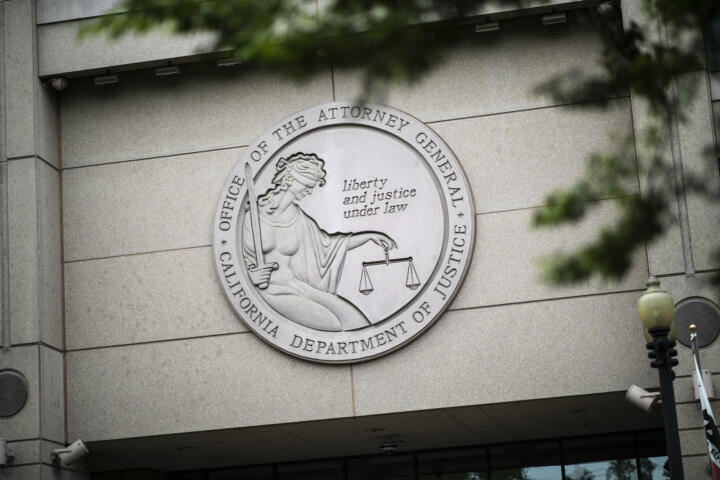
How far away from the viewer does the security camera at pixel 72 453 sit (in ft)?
56.1

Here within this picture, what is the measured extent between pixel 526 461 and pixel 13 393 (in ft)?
29.5

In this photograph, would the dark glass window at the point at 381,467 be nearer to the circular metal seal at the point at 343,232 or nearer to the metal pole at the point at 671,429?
the circular metal seal at the point at 343,232

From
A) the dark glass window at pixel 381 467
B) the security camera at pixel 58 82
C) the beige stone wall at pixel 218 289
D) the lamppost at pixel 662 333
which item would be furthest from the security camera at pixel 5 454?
the lamppost at pixel 662 333

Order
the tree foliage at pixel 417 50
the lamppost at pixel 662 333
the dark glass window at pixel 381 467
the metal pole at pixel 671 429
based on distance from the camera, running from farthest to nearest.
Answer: the dark glass window at pixel 381 467
the lamppost at pixel 662 333
the metal pole at pixel 671 429
the tree foliage at pixel 417 50

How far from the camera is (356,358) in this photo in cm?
1702

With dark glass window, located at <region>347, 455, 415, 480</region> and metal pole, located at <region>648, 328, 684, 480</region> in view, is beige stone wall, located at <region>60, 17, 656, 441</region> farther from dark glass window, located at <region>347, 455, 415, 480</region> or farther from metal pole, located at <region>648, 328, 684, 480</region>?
metal pole, located at <region>648, 328, 684, 480</region>

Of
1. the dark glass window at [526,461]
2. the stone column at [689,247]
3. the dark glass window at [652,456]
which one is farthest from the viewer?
the dark glass window at [526,461]

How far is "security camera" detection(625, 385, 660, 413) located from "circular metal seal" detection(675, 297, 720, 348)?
2.96 feet

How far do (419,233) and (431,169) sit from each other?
3.50 feet

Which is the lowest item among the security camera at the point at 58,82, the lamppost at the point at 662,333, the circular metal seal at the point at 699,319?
the lamppost at the point at 662,333

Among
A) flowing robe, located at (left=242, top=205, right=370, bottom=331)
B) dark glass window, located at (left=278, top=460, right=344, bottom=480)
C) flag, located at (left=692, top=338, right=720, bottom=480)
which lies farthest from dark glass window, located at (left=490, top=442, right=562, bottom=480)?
flag, located at (left=692, top=338, right=720, bottom=480)

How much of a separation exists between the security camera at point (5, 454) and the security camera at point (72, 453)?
659mm

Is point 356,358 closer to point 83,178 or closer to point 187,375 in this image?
point 187,375

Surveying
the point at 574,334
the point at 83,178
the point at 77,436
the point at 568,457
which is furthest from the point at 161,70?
the point at 568,457
